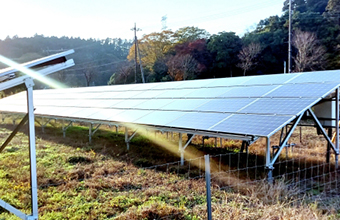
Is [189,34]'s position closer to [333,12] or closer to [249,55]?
[249,55]

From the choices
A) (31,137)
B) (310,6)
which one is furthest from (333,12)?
(31,137)

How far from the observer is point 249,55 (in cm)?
3083

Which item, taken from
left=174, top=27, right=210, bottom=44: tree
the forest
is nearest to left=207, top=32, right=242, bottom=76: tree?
the forest

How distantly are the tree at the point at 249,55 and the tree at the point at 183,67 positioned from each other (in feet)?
17.1

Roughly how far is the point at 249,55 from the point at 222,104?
2368 cm

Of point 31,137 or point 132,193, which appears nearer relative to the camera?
point 31,137

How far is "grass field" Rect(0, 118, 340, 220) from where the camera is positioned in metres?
5.01

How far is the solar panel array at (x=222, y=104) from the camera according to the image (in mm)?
7133

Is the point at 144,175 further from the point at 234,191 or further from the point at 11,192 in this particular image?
the point at 11,192

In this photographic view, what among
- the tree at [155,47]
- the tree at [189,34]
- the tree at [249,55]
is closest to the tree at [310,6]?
the tree at [249,55]

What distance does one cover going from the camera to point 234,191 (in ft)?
20.2

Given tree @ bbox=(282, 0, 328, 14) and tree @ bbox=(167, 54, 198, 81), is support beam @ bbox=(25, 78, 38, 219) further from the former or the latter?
tree @ bbox=(282, 0, 328, 14)

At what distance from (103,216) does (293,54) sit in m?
31.3

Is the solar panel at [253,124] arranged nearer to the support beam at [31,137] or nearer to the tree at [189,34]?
the support beam at [31,137]
